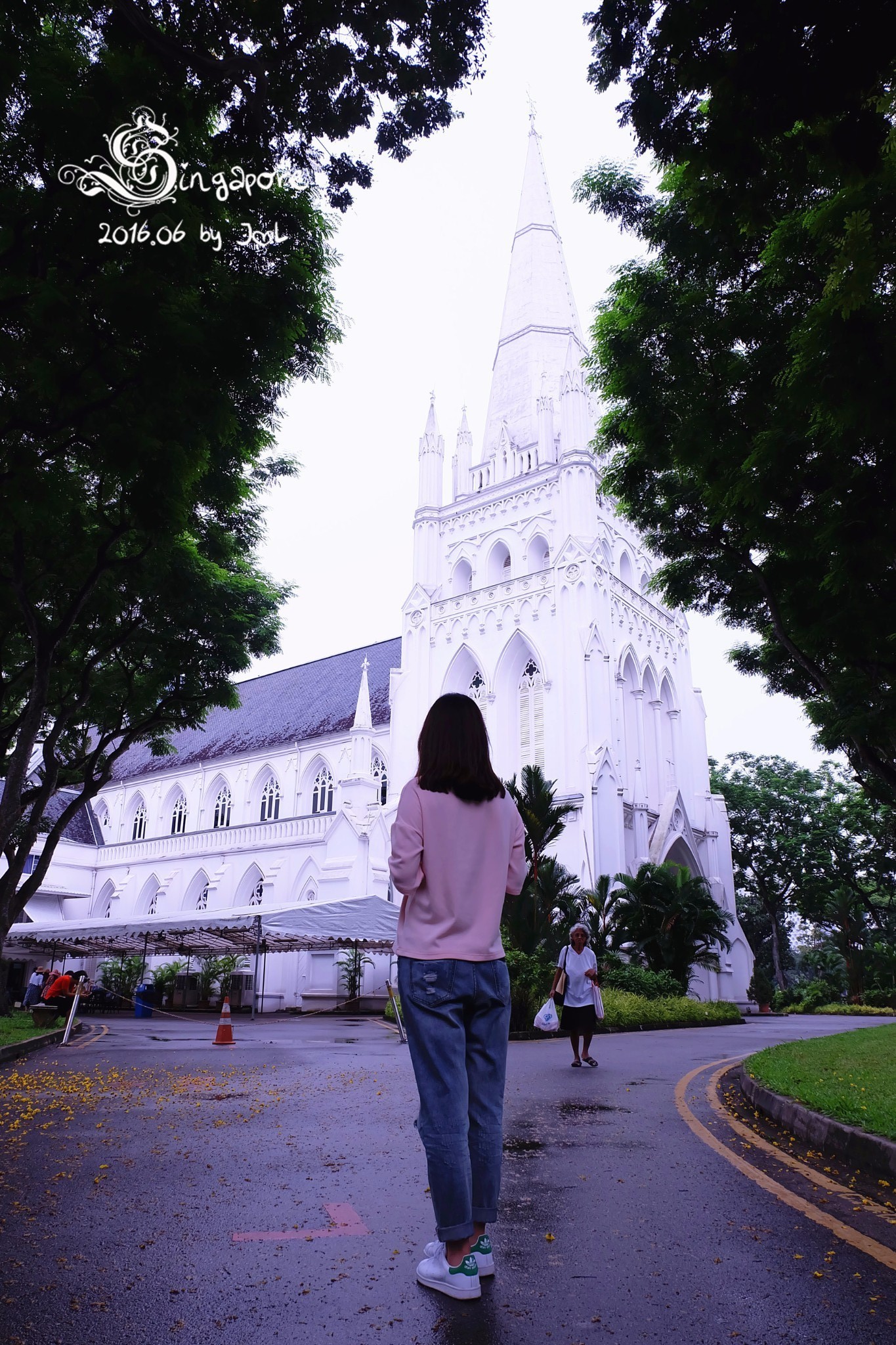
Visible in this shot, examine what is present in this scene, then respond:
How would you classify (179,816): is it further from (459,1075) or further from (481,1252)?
(459,1075)

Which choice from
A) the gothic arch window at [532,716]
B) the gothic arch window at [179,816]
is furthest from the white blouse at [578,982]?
the gothic arch window at [179,816]

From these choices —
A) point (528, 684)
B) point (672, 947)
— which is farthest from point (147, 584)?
point (528, 684)

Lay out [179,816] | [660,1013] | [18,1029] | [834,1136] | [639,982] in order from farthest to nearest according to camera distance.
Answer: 1. [179,816]
2. [639,982]
3. [660,1013]
4. [18,1029]
5. [834,1136]

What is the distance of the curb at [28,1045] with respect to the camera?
1095cm

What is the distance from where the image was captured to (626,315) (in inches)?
365

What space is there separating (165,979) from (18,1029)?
16612mm

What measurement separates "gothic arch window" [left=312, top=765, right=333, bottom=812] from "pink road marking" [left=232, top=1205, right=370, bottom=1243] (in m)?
36.2

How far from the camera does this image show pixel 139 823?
48656 millimetres

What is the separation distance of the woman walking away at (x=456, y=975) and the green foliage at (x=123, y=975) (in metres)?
31.6

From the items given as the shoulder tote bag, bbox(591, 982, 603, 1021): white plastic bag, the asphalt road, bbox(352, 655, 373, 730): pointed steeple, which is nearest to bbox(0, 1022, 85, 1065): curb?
the asphalt road

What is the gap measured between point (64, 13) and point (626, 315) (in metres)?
5.43

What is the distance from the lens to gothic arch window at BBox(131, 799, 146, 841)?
48.2m

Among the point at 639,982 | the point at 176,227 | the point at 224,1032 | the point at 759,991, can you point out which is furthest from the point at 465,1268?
the point at 759,991

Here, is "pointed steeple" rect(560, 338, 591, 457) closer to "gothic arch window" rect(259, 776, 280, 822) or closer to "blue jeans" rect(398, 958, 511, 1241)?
"gothic arch window" rect(259, 776, 280, 822)
